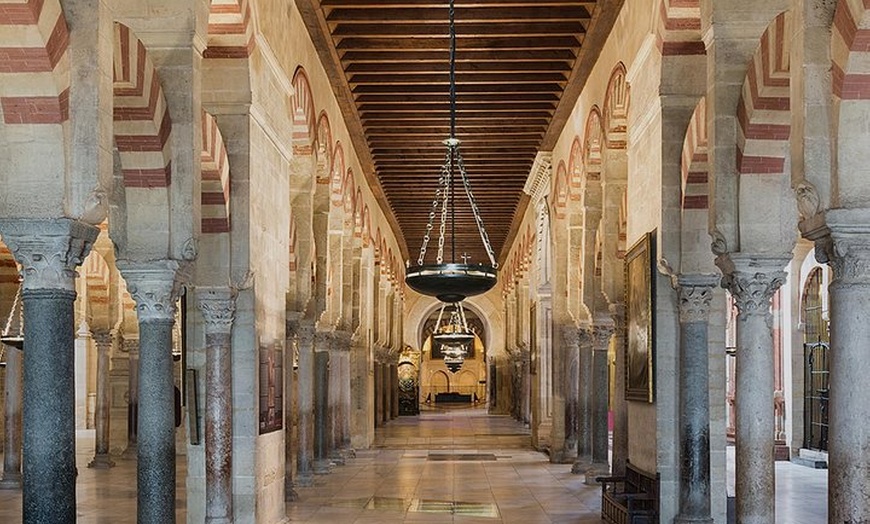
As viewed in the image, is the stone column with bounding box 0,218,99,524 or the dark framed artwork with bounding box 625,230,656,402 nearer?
the stone column with bounding box 0,218,99,524

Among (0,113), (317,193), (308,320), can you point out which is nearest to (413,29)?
(317,193)

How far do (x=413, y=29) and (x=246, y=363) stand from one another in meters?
4.71

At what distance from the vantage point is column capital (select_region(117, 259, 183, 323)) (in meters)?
7.01

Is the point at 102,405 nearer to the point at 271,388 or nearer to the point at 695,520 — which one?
the point at 271,388

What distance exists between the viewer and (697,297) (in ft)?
28.2

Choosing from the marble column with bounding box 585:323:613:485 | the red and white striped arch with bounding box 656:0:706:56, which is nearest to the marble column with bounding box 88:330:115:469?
the marble column with bounding box 585:323:613:485

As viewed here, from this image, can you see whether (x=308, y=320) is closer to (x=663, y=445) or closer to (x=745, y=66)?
(x=663, y=445)

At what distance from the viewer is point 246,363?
28.8 feet

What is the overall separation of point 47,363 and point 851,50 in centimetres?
392

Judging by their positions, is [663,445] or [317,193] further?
[317,193]

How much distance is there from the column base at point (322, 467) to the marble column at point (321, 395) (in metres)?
0.09

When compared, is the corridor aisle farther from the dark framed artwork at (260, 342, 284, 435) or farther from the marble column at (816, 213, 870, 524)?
the marble column at (816, 213, 870, 524)

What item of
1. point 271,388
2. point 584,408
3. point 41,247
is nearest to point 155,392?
point 41,247

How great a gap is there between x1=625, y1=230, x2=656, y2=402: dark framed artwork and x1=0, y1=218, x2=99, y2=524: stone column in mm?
4933
